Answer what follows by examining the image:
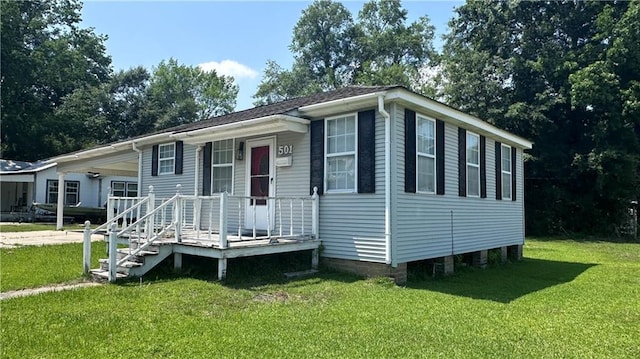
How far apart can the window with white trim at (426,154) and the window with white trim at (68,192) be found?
22.7 meters

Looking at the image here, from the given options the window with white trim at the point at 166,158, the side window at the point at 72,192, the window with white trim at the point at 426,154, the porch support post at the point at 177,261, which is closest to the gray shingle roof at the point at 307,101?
the window with white trim at the point at 166,158

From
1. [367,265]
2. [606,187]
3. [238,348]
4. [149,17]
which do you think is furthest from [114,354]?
[606,187]

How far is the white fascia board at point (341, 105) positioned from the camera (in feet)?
25.7

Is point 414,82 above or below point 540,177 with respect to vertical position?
above

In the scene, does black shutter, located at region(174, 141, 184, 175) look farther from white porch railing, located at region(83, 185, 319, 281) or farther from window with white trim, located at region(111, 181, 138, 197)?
window with white trim, located at region(111, 181, 138, 197)

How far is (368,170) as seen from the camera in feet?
26.7

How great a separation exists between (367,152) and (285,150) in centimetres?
199

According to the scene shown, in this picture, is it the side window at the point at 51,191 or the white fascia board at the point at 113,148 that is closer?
the white fascia board at the point at 113,148

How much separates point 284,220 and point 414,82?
96.3ft

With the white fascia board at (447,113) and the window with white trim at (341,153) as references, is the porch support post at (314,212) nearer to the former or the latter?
the window with white trim at (341,153)

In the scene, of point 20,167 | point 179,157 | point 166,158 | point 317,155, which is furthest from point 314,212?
point 20,167

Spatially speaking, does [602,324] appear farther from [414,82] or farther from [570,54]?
[414,82]

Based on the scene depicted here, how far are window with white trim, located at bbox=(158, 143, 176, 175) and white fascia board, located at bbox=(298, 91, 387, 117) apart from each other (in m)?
4.73

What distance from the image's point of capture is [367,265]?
26.6ft
